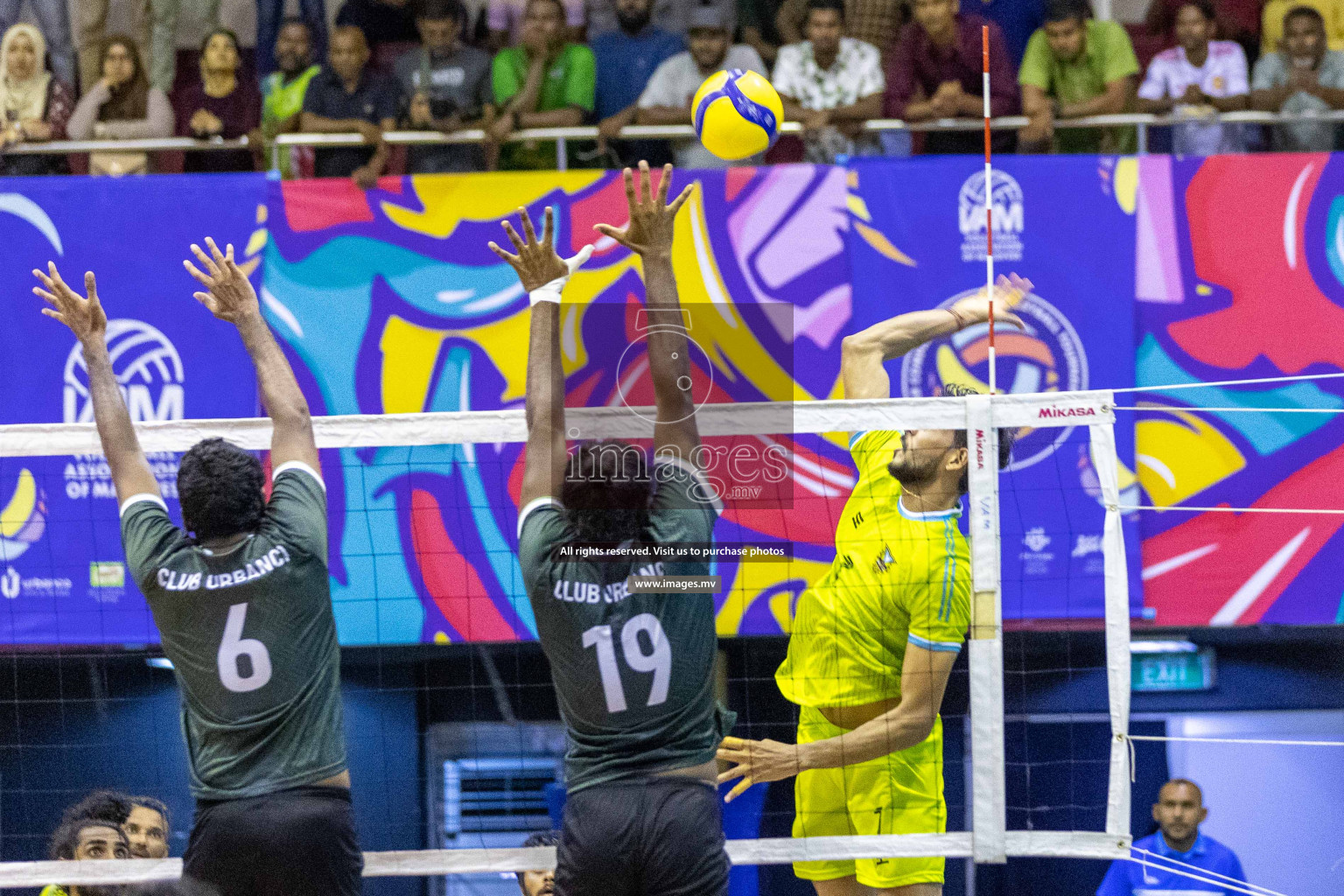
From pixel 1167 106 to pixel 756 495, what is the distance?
167 inches

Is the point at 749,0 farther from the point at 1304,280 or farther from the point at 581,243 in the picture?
the point at 1304,280

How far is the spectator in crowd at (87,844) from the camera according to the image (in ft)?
20.9

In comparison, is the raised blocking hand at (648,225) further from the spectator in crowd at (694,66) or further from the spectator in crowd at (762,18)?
the spectator in crowd at (762,18)

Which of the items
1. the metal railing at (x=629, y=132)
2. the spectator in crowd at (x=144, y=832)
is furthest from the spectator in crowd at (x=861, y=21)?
the spectator in crowd at (x=144, y=832)

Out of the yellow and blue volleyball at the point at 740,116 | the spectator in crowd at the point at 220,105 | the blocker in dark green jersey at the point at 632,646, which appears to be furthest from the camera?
the spectator in crowd at the point at 220,105

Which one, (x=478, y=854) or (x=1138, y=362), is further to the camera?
(x=1138, y=362)

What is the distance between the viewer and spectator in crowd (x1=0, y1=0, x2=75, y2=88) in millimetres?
10477

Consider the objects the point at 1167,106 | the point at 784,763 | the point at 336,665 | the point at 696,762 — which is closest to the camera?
the point at 696,762

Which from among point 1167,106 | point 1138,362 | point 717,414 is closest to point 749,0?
point 1167,106

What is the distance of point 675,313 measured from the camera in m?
4.55

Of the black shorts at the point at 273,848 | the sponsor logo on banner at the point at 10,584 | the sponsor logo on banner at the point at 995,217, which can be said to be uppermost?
the sponsor logo on banner at the point at 995,217

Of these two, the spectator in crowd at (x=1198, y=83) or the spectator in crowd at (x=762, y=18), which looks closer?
the spectator in crowd at (x=1198, y=83)

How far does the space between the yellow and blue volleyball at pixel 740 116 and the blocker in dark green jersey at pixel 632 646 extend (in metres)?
2.77

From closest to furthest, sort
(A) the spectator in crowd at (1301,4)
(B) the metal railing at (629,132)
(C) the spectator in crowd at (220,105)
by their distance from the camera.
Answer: (B) the metal railing at (629,132) → (C) the spectator in crowd at (220,105) → (A) the spectator in crowd at (1301,4)
